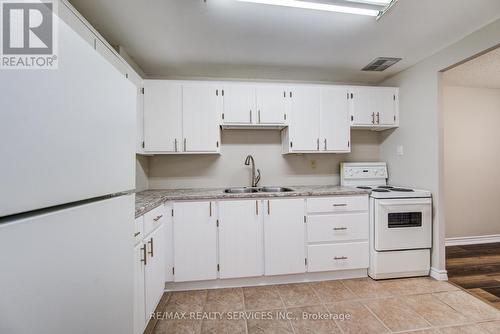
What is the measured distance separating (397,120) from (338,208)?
1.46 meters

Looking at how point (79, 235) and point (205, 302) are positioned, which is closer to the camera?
point (79, 235)

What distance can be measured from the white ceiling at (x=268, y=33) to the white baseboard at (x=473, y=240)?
2671 mm

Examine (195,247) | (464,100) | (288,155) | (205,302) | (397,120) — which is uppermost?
(464,100)

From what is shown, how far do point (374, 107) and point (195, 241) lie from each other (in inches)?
104

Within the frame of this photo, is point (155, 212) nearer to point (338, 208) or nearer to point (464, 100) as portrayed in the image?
point (338, 208)

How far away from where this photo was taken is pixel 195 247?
2.09 meters

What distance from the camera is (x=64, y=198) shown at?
0.51 m

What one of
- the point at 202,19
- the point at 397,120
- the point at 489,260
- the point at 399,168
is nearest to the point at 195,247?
the point at 202,19

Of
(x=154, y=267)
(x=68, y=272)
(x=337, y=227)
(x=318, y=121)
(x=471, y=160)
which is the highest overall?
(x=318, y=121)

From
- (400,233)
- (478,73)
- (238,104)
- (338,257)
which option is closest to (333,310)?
(338,257)

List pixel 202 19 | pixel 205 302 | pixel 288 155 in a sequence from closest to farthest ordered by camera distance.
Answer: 1. pixel 202 19
2. pixel 205 302
3. pixel 288 155

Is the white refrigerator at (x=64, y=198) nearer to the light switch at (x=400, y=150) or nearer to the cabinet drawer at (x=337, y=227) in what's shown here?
the cabinet drawer at (x=337, y=227)

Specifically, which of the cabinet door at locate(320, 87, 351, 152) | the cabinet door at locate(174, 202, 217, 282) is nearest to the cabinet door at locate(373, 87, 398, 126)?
the cabinet door at locate(320, 87, 351, 152)

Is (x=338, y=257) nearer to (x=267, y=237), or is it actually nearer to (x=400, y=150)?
(x=267, y=237)
